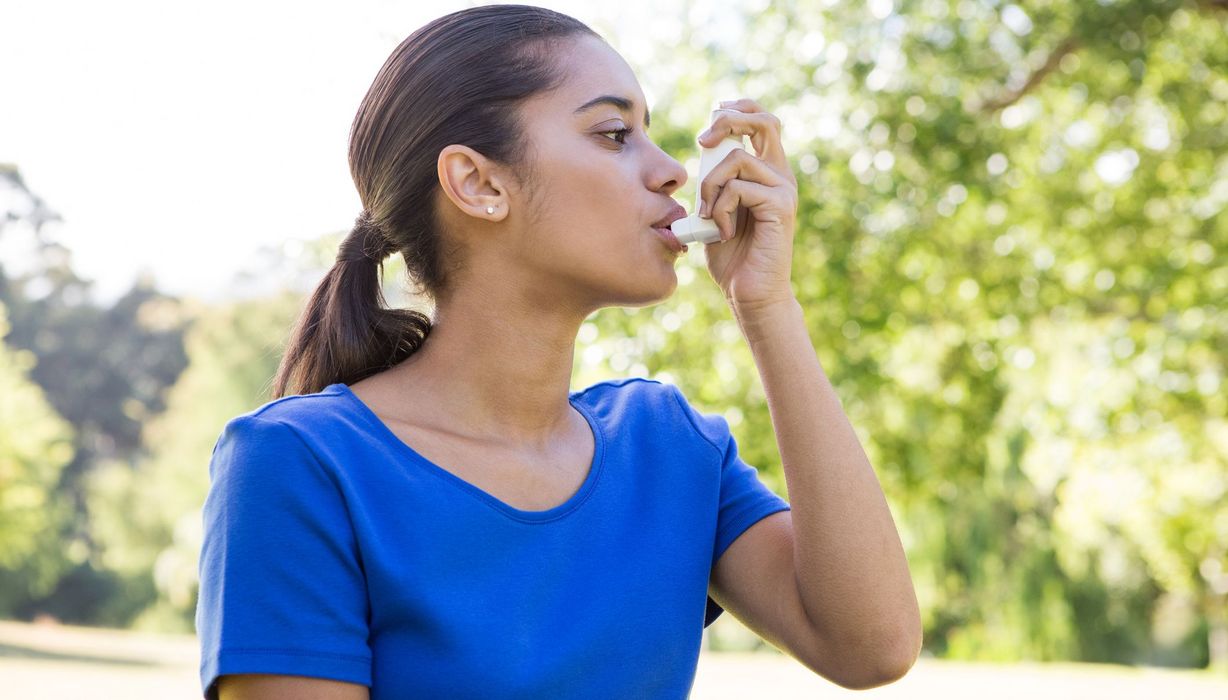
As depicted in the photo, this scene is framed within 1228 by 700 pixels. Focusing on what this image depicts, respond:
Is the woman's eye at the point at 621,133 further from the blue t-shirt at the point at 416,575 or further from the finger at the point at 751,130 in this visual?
the blue t-shirt at the point at 416,575

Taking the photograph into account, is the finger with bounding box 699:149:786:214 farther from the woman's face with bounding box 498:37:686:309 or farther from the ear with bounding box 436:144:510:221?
the ear with bounding box 436:144:510:221

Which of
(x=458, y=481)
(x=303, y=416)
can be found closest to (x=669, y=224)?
(x=458, y=481)

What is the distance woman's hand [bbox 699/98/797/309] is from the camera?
6.26 feet

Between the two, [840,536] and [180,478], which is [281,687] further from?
[180,478]

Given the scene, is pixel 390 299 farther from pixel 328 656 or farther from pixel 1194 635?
pixel 1194 635

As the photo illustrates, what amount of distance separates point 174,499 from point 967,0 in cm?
2491

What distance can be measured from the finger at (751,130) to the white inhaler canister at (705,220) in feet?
0.04

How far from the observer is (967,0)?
7.93 metres

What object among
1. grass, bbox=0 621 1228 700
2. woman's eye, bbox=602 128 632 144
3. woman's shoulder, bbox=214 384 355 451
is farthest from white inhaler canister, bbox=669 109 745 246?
grass, bbox=0 621 1228 700

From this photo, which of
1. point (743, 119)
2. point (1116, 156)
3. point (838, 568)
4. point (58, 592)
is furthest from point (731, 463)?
point (58, 592)

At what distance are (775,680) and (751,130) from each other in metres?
10.8

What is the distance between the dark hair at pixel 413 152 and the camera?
186cm

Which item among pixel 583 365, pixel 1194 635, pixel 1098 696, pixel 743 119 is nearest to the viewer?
pixel 743 119

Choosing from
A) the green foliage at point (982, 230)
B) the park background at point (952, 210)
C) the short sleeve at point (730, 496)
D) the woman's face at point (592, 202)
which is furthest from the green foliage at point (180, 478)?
the woman's face at point (592, 202)
